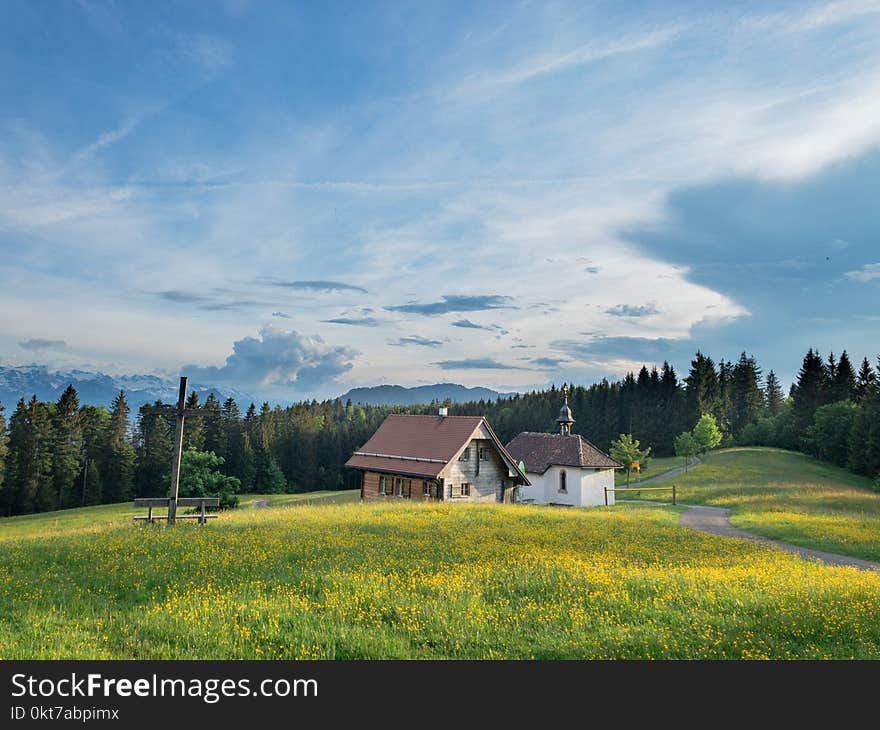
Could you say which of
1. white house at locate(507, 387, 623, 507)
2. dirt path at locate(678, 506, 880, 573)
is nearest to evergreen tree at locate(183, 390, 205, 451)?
white house at locate(507, 387, 623, 507)

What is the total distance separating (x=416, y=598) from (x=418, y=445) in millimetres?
35810

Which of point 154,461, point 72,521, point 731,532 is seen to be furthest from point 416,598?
point 154,461

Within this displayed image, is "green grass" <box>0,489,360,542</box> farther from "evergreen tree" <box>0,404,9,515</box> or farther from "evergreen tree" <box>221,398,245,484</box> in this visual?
"evergreen tree" <box>221,398,245,484</box>

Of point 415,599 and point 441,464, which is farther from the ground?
point 441,464

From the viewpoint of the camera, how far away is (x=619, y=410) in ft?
437

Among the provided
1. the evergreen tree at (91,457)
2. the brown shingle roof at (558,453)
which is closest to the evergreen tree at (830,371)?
the brown shingle roof at (558,453)

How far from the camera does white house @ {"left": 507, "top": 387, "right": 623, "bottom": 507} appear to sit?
58.0m

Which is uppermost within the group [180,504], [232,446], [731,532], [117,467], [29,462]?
[232,446]

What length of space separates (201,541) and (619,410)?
397 feet

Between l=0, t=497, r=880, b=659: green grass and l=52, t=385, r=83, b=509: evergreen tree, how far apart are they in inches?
2792

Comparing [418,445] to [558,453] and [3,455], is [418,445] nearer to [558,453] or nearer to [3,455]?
[558,453]

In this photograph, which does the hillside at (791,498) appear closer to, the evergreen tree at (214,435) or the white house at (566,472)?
the white house at (566,472)

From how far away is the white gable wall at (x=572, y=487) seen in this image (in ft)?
190

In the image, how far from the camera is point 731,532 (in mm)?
33375
